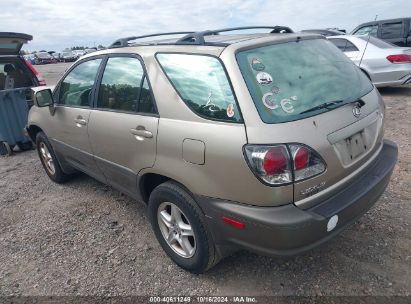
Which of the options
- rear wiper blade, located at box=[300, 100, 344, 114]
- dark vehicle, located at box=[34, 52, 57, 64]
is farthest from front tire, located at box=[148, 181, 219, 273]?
dark vehicle, located at box=[34, 52, 57, 64]

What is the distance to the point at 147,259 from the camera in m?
2.93

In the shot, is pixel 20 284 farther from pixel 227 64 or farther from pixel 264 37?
pixel 264 37

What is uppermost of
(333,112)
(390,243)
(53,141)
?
(333,112)

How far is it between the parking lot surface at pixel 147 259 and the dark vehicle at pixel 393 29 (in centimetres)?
787

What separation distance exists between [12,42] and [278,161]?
18.2 ft

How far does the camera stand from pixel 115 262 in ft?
9.62

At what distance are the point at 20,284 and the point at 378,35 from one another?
1134 centimetres

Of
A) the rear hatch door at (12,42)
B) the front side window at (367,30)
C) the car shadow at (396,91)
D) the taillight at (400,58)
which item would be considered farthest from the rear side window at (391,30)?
the rear hatch door at (12,42)

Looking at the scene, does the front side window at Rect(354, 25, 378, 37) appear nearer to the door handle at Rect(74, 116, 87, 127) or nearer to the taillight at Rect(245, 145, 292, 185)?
the door handle at Rect(74, 116, 87, 127)

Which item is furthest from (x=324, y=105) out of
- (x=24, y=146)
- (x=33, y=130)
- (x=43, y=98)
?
(x=24, y=146)

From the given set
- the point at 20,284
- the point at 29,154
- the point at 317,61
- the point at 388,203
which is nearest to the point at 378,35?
the point at 388,203

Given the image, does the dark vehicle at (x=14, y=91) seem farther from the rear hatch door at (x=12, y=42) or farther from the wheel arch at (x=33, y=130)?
the wheel arch at (x=33, y=130)

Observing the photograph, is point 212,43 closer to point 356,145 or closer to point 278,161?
point 278,161

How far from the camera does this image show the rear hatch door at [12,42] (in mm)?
5469
